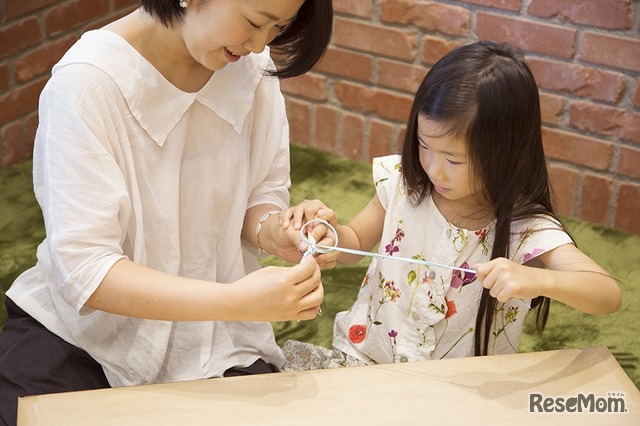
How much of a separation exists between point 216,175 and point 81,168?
0.28 m

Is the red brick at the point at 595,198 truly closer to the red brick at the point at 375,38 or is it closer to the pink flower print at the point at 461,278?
the red brick at the point at 375,38

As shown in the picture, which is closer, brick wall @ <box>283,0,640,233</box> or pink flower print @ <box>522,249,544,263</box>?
pink flower print @ <box>522,249,544,263</box>

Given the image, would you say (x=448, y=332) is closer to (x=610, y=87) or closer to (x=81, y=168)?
(x=81, y=168)

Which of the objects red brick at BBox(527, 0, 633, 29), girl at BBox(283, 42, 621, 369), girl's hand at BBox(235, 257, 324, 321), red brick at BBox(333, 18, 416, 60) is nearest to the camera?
girl's hand at BBox(235, 257, 324, 321)

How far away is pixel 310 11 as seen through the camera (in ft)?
4.72

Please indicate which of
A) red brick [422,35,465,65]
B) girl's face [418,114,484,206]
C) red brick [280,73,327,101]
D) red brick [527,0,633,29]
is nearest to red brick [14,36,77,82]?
red brick [280,73,327,101]

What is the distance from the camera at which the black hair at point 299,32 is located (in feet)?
4.52

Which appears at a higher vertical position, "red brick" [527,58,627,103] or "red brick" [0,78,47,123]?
"red brick" [527,58,627,103]

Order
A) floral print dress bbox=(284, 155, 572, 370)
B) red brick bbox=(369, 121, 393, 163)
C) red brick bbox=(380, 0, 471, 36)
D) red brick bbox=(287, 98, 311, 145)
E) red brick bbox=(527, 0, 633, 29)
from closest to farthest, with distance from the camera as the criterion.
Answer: floral print dress bbox=(284, 155, 572, 370) → red brick bbox=(527, 0, 633, 29) → red brick bbox=(380, 0, 471, 36) → red brick bbox=(369, 121, 393, 163) → red brick bbox=(287, 98, 311, 145)

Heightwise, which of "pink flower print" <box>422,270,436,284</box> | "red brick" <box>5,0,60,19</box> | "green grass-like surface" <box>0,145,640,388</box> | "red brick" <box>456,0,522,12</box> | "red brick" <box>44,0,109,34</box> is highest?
"red brick" <box>456,0,522,12</box>

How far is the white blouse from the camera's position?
1326mm

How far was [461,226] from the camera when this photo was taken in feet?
5.28

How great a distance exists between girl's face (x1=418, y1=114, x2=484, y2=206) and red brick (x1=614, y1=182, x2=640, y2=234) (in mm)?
1175

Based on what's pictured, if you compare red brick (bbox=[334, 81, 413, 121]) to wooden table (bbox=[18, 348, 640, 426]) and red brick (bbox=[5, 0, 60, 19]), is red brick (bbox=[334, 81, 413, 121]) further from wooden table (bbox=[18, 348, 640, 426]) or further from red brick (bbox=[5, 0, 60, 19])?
wooden table (bbox=[18, 348, 640, 426])
